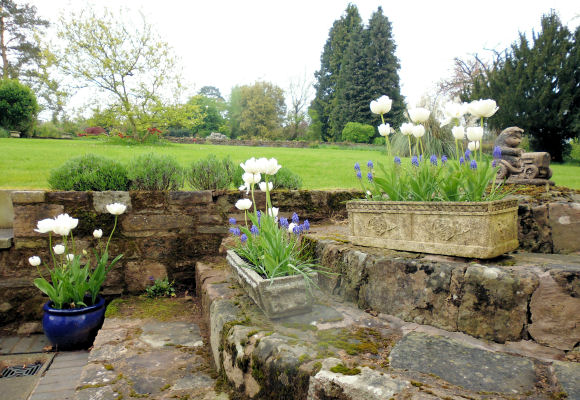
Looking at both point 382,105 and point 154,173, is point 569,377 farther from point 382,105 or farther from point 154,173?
point 154,173

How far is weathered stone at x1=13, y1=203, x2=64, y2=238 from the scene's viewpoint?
12.0 feet

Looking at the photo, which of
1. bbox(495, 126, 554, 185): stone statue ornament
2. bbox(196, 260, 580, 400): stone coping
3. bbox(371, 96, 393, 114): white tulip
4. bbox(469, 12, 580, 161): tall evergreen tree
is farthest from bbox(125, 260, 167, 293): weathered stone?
bbox(469, 12, 580, 161): tall evergreen tree

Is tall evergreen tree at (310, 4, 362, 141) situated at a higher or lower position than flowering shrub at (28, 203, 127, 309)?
higher

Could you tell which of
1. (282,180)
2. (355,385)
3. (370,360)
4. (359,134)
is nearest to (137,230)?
(282,180)

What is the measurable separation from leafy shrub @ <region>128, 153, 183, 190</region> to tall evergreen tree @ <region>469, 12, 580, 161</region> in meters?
15.3

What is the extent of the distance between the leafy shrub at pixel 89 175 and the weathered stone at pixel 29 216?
0.31 metres

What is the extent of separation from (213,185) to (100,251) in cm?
147

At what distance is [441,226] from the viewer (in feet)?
7.23

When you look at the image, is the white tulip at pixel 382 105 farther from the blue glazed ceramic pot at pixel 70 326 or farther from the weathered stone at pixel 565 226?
the blue glazed ceramic pot at pixel 70 326

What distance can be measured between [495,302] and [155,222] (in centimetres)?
344

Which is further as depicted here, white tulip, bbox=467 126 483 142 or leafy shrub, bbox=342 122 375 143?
leafy shrub, bbox=342 122 375 143

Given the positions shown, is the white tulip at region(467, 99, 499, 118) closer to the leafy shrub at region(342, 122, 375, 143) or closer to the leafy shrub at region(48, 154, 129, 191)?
the leafy shrub at region(48, 154, 129, 191)

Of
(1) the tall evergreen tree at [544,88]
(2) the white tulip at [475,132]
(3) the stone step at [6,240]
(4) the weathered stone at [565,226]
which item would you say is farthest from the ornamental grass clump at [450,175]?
(1) the tall evergreen tree at [544,88]

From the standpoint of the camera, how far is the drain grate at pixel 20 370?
2.93 m
